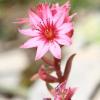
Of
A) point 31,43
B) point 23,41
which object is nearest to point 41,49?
point 31,43

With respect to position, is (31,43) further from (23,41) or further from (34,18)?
(23,41)

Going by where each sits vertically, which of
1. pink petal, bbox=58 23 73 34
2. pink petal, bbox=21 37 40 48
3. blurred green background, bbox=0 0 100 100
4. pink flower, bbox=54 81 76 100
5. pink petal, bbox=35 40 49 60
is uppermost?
pink petal, bbox=58 23 73 34

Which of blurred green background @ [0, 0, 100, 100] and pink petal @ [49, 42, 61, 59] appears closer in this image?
pink petal @ [49, 42, 61, 59]

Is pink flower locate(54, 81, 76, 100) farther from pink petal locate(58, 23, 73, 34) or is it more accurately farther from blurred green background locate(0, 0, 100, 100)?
blurred green background locate(0, 0, 100, 100)

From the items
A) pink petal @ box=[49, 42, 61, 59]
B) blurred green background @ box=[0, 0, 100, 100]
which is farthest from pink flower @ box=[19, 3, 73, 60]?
blurred green background @ box=[0, 0, 100, 100]

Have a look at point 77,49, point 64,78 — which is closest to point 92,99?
point 77,49

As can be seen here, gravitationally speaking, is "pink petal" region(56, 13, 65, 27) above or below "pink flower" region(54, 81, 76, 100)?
above
